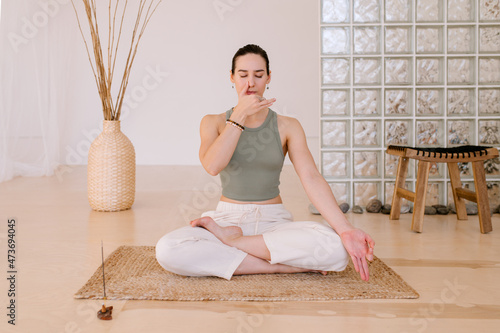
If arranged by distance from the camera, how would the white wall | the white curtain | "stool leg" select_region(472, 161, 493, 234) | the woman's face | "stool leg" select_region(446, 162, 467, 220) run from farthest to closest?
the white wall, the white curtain, "stool leg" select_region(446, 162, 467, 220), "stool leg" select_region(472, 161, 493, 234), the woman's face

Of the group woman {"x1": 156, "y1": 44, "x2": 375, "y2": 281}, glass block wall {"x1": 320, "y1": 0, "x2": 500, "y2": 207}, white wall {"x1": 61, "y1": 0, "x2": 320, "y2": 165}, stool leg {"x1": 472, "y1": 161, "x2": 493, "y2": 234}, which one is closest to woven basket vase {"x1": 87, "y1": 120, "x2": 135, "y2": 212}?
glass block wall {"x1": 320, "y1": 0, "x2": 500, "y2": 207}

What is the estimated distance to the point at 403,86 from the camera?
2973mm

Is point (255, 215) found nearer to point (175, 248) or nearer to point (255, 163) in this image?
point (255, 163)

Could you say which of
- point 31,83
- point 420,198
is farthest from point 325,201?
point 31,83

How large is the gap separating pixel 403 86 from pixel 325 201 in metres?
1.52

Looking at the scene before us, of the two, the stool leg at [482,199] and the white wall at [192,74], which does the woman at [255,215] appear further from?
the white wall at [192,74]

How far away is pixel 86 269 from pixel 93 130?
385 cm

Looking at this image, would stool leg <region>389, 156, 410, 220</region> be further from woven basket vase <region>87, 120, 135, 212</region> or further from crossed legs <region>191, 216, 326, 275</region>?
woven basket vase <region>87, 120, 135, 212</region>

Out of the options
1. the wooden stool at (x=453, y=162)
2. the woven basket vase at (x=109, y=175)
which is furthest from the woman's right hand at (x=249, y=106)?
the woven basket vase at (x=109, y=175)

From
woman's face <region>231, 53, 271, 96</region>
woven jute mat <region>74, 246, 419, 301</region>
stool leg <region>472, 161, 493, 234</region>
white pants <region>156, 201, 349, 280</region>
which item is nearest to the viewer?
woven jute mat <region>74, 246, 419, 301</region>

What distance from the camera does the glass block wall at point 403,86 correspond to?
116 inches

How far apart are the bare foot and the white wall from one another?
376cm

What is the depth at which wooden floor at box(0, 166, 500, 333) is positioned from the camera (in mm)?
1328

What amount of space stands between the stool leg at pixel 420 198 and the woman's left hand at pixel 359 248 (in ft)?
3.25
